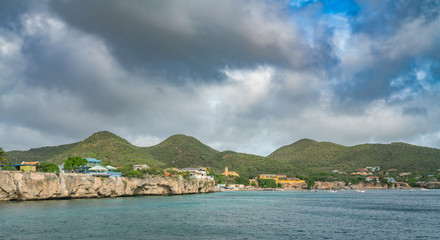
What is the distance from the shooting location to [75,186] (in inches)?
2840

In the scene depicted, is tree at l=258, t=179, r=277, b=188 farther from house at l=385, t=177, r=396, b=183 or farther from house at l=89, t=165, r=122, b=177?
house at l=89, t=165, r=122, b=177

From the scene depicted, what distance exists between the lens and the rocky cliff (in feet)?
202

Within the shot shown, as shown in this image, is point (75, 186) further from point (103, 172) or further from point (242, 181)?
point (242, 181)

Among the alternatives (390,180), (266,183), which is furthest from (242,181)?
(390,180)

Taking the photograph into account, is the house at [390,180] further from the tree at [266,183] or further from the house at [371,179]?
the tree at [266,183]

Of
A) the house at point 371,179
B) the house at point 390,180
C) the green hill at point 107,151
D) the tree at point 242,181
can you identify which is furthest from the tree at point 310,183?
the green hill at point 107,151

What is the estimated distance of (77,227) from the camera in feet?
112

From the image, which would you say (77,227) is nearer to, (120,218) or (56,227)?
(56,227)

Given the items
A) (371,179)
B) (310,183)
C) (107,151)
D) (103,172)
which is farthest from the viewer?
(371,179)

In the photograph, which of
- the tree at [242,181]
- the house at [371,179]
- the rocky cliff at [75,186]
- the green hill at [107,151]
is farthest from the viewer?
the house at [371,179]

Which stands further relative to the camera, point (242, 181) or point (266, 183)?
point (266, 183)

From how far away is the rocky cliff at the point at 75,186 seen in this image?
61.7m

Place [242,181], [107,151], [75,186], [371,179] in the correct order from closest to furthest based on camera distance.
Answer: [75,186] → [107,151] → [242,181] → [371,179]

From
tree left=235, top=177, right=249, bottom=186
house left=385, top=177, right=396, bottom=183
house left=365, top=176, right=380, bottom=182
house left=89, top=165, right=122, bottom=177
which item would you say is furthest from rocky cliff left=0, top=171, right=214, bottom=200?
house left=385, top=177, right=396, bottom=183
